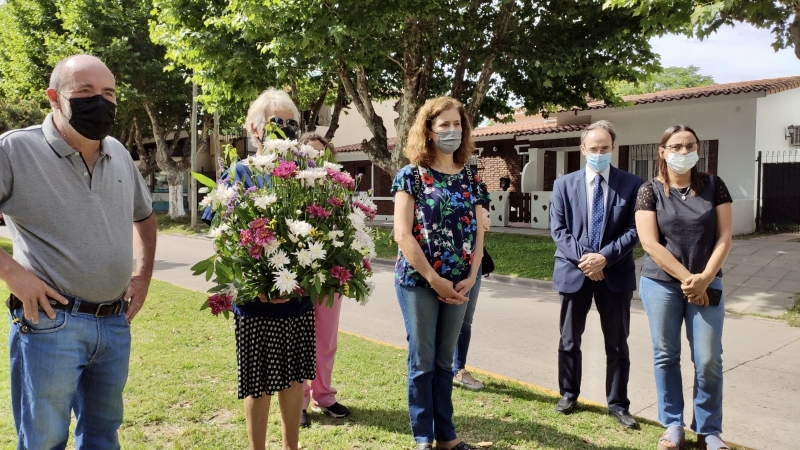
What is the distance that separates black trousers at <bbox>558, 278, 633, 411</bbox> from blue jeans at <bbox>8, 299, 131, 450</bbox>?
3.04m

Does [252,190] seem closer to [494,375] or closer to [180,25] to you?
[494,375]

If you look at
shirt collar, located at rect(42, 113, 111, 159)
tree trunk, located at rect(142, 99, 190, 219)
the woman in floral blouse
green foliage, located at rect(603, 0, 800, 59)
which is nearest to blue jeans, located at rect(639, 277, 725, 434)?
the woman in floral blouse

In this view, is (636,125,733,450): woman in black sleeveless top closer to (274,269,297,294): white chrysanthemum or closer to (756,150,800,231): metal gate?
(274,269,297,294): white chrysanthemum

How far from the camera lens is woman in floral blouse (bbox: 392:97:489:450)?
3.42 meters

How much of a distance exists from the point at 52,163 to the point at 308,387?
2357 mm

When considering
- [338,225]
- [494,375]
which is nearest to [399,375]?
[494,375]

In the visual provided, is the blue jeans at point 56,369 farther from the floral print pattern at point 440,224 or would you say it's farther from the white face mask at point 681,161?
the white face mask at point 681,161

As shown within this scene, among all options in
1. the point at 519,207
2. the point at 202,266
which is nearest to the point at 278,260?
the point at 202,266

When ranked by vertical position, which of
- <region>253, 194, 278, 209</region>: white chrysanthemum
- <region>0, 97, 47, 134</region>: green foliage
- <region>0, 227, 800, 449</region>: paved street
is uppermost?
<region>0, 97, 47, 134</region>: green foliage

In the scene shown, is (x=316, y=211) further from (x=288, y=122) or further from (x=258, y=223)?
(x=288, y=122)

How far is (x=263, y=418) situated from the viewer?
322 centimetres

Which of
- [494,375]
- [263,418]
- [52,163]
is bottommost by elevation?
[494,375]

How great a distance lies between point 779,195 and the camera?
15367mm

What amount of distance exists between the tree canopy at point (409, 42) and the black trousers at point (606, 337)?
7.89m
